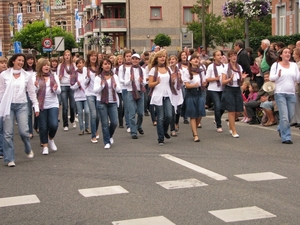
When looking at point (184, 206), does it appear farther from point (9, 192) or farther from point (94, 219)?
point (9, 192)

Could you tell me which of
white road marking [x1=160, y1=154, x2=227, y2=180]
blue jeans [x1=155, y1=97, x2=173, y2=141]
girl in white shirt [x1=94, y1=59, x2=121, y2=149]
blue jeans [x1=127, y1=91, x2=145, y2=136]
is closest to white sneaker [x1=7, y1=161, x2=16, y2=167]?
girl in white shirt [x1=94, y1=59, x2=121, y2=149]

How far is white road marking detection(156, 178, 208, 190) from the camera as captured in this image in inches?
374

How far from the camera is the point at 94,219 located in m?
7.76

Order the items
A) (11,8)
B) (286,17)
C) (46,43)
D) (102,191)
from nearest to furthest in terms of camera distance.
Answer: (102,191) → (286,17) → (46,43) → (11,8)

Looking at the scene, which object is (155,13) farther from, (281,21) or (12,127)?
(12,127)

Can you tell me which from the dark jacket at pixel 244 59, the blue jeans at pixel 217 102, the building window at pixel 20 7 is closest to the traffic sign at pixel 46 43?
the dark jacket at pixel 244 59

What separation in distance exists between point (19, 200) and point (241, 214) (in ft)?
9.43

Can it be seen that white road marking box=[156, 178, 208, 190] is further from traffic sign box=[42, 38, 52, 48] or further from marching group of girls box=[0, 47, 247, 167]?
traffic sign box=[42, 38, 52, 48]

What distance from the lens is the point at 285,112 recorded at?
13625mm

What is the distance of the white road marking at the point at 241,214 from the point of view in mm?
7641

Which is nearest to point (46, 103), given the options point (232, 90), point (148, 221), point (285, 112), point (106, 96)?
point (106, 96)

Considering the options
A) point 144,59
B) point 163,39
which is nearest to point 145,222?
point 144,59

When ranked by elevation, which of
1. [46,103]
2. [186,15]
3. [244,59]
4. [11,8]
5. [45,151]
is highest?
[11,8]

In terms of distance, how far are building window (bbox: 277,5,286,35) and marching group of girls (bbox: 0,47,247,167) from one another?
1705cm
